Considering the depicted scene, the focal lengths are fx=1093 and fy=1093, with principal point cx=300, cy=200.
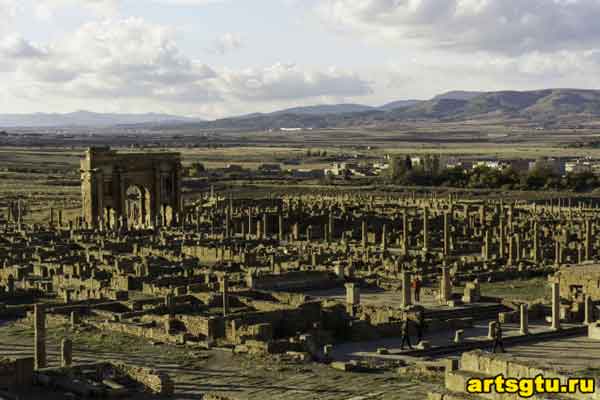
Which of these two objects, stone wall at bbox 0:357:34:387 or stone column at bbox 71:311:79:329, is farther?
stone column at bbox 71:311:79:329

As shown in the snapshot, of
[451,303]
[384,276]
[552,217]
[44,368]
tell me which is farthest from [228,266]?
[552,217]

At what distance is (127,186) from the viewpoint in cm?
6650

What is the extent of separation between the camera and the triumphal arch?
64.8m

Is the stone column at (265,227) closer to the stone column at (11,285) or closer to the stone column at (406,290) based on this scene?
the stone column at (11,285)

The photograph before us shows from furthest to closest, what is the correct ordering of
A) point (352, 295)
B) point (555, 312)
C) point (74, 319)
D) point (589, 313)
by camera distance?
point (352, 295) < point (589, 313) < point (74, 319) < point (555, 312)

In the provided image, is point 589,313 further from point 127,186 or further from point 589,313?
point 127,186

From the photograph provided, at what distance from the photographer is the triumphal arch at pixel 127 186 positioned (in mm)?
64750

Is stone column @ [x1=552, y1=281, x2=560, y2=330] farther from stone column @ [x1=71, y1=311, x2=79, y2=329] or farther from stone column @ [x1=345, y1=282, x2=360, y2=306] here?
stone column @ [x1=71, y1=311, x2=79, y2=329]

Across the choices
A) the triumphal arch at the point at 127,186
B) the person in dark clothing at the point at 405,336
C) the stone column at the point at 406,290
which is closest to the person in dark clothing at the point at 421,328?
the person in dark clothing at the point at 405,336

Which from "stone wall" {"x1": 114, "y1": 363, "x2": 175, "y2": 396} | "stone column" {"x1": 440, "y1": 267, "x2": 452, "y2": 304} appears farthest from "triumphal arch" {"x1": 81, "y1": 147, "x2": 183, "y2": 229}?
"stone wall" {"x1": 114, "y1": 363, "x2": 175, "y2": 396}

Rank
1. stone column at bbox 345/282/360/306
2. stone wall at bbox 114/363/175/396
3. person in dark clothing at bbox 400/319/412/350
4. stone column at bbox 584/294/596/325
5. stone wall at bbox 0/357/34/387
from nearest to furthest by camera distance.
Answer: stone wall at bbox 114/363/175/396
stone wall at bbox 0/357/34/387
person in dark clothing at bbox 400/319/412/350
stone column at bbox 584/294/596/325
stone column at bbox 345/282/360/306

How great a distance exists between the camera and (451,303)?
3434 centimetres

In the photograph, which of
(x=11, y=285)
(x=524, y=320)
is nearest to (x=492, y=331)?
(x=524, y=320)

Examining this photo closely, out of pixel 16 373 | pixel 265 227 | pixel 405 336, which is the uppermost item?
pixel 16 373
